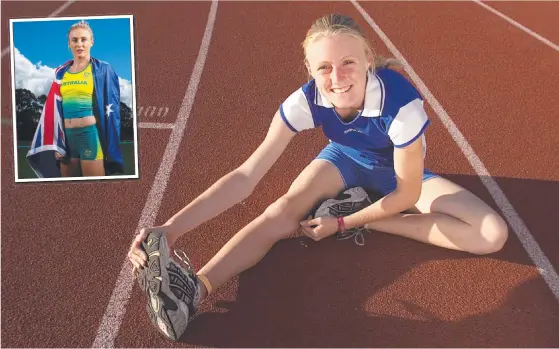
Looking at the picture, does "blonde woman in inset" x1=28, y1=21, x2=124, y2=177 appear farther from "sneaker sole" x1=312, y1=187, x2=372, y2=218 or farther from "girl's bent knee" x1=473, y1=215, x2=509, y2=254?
"girl's bent knee" x1=473, y1=215, x2=509, y2=254

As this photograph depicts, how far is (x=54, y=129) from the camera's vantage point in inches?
139

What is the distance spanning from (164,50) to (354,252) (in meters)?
3.63

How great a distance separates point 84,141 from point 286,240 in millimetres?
1391

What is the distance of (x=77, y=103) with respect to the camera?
3.41 metres

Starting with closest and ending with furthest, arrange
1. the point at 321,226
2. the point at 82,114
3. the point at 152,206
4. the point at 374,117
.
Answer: the point at 374,117
the point at 321,226
the point at 82,114
the point at 152,206

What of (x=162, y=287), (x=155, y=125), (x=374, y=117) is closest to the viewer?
(x=162, y=287)

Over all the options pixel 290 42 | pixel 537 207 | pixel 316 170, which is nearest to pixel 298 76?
pixel 290 42

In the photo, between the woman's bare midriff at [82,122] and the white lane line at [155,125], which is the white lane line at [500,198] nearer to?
the white lane line at [155,125]

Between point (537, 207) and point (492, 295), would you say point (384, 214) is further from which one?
point (537, 207)

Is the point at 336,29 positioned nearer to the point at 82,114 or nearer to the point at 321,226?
the point at 321,226

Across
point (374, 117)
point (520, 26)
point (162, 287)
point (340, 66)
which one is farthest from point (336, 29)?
point (520, 26)

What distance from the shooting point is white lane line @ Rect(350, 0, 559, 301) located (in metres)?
3.08

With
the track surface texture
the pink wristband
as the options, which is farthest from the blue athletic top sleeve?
the track surface texture

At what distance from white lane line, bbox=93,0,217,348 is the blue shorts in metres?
1.16
